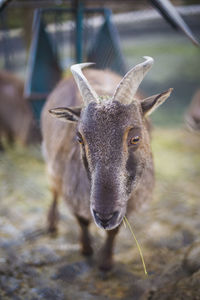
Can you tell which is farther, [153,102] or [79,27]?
[79,27]

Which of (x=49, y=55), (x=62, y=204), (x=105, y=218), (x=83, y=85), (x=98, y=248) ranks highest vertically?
(x=83, y=85)

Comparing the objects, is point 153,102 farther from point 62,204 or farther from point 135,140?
point 62,204

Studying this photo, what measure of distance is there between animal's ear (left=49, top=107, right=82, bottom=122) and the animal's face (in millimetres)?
182

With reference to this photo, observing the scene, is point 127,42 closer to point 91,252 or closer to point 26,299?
point 91,252

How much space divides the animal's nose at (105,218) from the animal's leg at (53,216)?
197 cm

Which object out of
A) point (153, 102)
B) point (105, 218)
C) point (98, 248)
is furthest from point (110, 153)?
point (98, 248)

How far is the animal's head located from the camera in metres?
1.92

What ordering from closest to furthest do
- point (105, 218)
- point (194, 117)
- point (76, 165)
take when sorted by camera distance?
point (105, 218), point (76, 165), point (194, 117)

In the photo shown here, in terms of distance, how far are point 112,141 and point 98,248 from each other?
182 cm

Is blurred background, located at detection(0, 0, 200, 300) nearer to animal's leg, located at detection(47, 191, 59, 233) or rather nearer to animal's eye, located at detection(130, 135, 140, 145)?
animal's leg, located at detection(47, 191, 59, 233)

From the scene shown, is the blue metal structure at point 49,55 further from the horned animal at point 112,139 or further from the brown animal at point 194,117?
the brown animal at point 194,117

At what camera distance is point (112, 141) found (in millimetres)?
1957

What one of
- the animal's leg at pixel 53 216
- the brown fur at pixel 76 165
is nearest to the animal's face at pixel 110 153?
the brown fur at pixel 76 165

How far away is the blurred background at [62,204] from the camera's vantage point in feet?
8.75
